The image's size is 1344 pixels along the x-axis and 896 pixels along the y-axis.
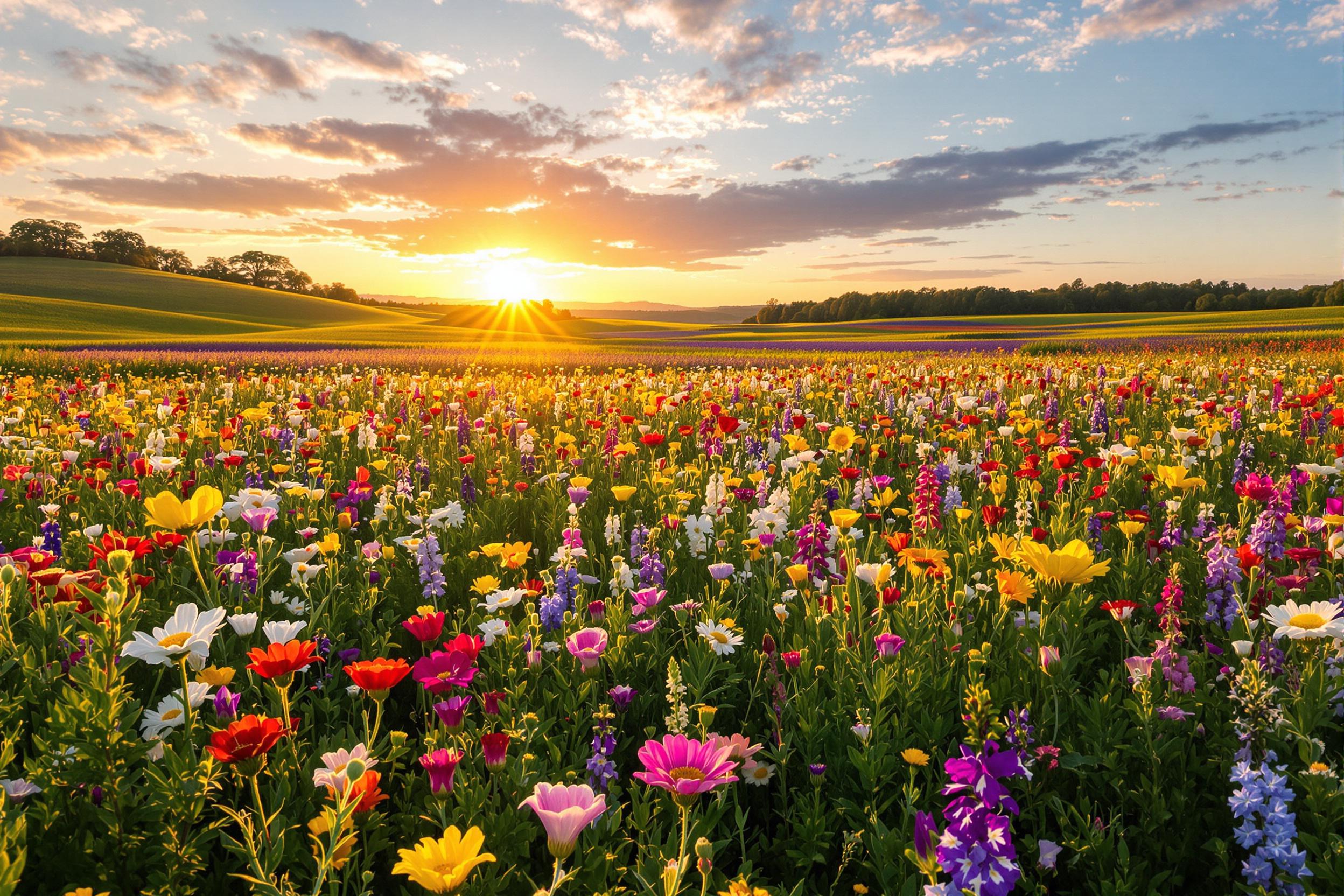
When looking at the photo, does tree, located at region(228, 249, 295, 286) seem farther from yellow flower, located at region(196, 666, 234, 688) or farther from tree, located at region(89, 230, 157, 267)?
yellow flower, located at region(196, 666, 234, 688)

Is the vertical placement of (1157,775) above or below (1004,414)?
below

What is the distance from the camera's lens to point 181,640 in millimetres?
1720

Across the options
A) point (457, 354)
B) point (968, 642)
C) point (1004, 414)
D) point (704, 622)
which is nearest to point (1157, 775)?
point (968, 642)

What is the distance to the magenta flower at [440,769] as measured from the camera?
1.52 metres

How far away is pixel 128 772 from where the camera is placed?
190 cm

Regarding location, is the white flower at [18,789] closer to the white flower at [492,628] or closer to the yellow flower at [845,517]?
the white flower at [492,628]

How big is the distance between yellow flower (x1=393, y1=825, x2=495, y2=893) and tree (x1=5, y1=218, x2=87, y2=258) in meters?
123

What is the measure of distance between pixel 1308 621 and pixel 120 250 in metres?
128

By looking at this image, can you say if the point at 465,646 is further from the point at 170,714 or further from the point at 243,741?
the point at 170,714

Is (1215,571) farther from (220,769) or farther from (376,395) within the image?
(376,395)

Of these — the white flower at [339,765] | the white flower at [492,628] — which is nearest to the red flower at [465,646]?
the white flower at [339,765]

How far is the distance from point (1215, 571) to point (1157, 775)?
116 centimetres

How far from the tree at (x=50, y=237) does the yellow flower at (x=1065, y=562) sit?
406 ft

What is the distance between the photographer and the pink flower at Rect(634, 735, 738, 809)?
3.99 ft
